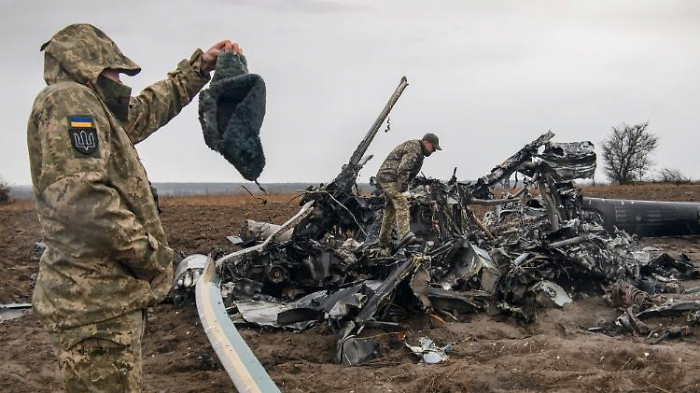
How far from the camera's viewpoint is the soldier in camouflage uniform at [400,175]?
29.2 ft

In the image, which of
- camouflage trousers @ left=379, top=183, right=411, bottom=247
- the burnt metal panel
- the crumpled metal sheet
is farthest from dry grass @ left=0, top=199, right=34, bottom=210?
the crumpled metal sheet

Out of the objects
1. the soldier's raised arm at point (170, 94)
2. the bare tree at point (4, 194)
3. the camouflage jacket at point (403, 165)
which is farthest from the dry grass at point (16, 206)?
the soldier's raised arm at point (170, 94)

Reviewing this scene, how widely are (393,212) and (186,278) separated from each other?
3.28 meters

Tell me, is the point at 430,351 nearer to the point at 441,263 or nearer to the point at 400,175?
the point at 441,263

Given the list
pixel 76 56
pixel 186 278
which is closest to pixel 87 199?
pixel 76 56

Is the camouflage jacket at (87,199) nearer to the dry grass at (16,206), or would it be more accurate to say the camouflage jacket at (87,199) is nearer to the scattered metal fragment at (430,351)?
the scattered metal fragment at (430,351)

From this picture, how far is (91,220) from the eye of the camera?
2.33 metres

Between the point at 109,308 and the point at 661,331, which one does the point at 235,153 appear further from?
the point at 661,331

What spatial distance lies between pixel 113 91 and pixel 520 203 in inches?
352

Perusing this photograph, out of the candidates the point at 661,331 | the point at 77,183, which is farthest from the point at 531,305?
the point at 77,183

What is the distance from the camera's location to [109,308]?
2.48 metres

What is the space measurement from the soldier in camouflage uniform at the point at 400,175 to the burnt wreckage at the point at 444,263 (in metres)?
0.27

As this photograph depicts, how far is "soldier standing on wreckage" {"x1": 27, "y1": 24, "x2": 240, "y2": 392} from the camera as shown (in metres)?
2.35

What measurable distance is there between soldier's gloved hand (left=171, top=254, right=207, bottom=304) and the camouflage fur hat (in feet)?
13.5
